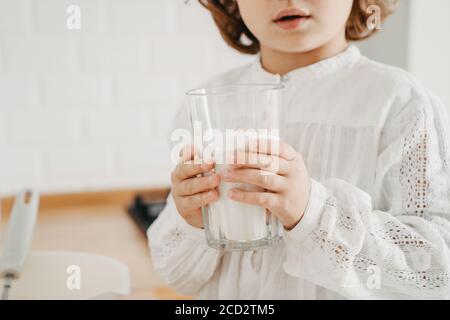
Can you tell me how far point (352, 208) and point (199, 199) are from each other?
5.7 inches

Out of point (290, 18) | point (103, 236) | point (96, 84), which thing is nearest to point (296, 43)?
point (290, 18)

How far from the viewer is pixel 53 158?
4.09ft

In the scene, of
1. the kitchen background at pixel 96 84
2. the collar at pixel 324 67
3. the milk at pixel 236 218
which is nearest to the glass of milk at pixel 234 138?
the milk at pixel 236 218

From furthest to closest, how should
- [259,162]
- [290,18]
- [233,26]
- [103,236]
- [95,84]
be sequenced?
[95,84] < [103,236] < [233,26] < [290,18] < [259,162]

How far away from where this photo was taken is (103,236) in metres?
1.07

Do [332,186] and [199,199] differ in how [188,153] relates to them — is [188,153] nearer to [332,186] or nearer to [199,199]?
[199,199]

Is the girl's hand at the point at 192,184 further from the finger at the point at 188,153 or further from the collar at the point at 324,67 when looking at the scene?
the collar at the point at 324,67

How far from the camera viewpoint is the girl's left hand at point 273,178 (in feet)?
1.55

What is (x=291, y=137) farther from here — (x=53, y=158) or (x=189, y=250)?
(x=53, y=158)

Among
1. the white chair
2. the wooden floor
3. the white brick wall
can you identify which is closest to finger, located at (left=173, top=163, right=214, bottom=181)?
the white chair

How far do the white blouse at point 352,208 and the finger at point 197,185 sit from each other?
89mm

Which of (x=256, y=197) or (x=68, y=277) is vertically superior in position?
(x=256, y=197)
